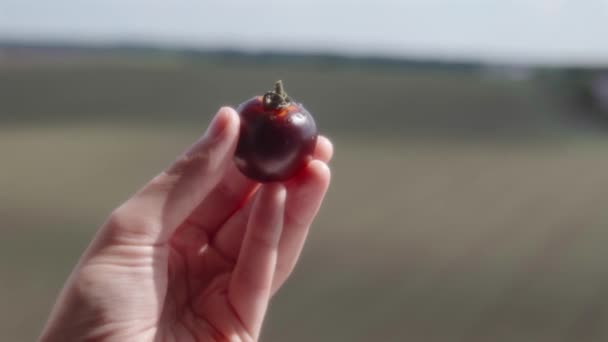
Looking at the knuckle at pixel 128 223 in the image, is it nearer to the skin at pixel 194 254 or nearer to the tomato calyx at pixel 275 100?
the skin at pixel 194 254

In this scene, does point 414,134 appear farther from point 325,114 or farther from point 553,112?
point 553,112

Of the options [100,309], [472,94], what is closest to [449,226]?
[100,309]

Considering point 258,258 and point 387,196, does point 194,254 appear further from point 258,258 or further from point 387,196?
point 387,196

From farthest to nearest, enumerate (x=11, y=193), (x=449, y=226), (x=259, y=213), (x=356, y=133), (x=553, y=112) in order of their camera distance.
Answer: (x=553, y=112), (x=356, y=133), (x=11, y=193), (x=449, y=226), (x=259, y=213)

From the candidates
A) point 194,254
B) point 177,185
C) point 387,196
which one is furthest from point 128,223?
point 387,196

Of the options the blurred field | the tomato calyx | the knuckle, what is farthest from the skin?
the blurred field

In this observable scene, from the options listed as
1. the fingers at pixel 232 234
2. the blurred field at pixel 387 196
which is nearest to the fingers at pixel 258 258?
the fingers at pixel 232 234

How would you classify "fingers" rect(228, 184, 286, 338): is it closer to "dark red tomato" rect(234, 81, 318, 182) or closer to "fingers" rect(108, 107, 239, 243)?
"dark red tomato" rect(234, 81, 318, 182)
